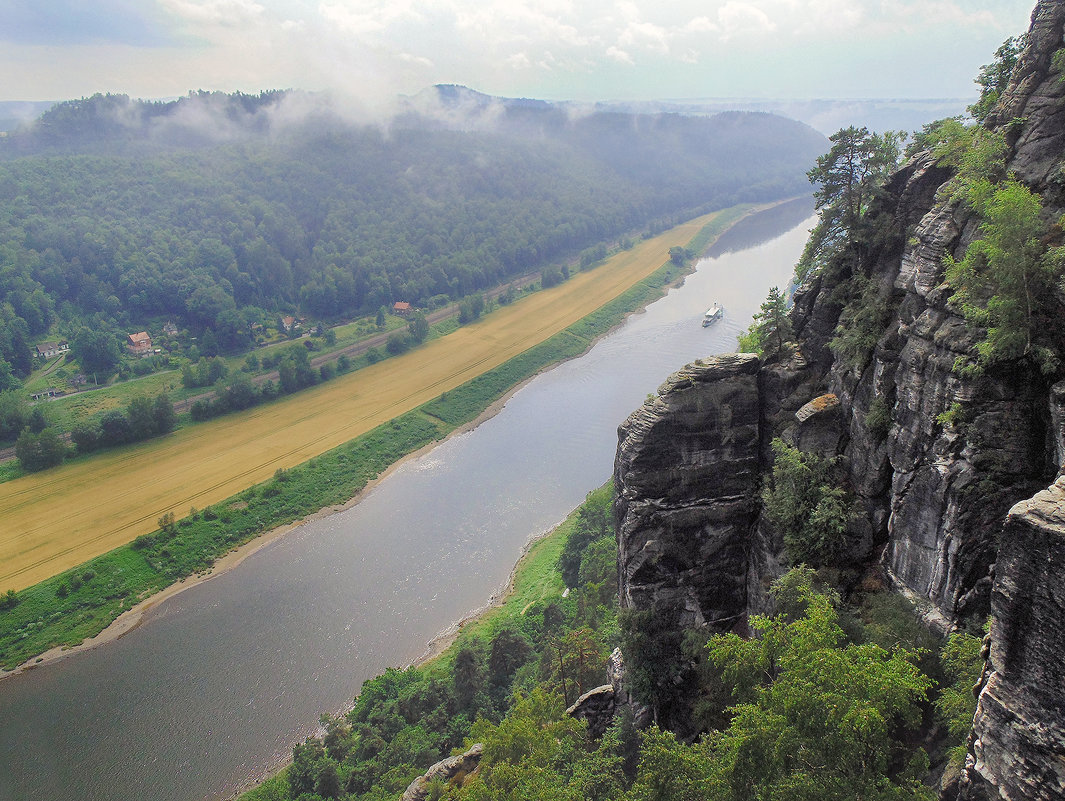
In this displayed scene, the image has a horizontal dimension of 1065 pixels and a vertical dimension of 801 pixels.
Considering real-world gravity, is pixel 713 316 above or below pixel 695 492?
below

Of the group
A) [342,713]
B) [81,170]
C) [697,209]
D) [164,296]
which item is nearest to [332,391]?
[164,296]

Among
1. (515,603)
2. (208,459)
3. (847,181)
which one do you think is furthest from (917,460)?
(208,459)

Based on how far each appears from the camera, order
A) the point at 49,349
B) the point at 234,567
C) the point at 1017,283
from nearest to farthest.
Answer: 1. the point at 1017,283
2. the point at 234,567
3. the point at 49,349

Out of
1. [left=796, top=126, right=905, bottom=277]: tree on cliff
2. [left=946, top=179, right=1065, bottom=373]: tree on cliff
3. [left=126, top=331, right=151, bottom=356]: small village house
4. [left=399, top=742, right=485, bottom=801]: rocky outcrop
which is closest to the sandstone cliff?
[left=946, top=179, right=1065, bottom=373]: tree on cliff

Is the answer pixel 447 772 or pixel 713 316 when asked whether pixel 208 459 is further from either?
pixel 713 316

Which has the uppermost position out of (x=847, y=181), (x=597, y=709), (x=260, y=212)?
(x=847, y=181)

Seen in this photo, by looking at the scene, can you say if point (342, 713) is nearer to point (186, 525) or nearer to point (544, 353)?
point (186, 525)
